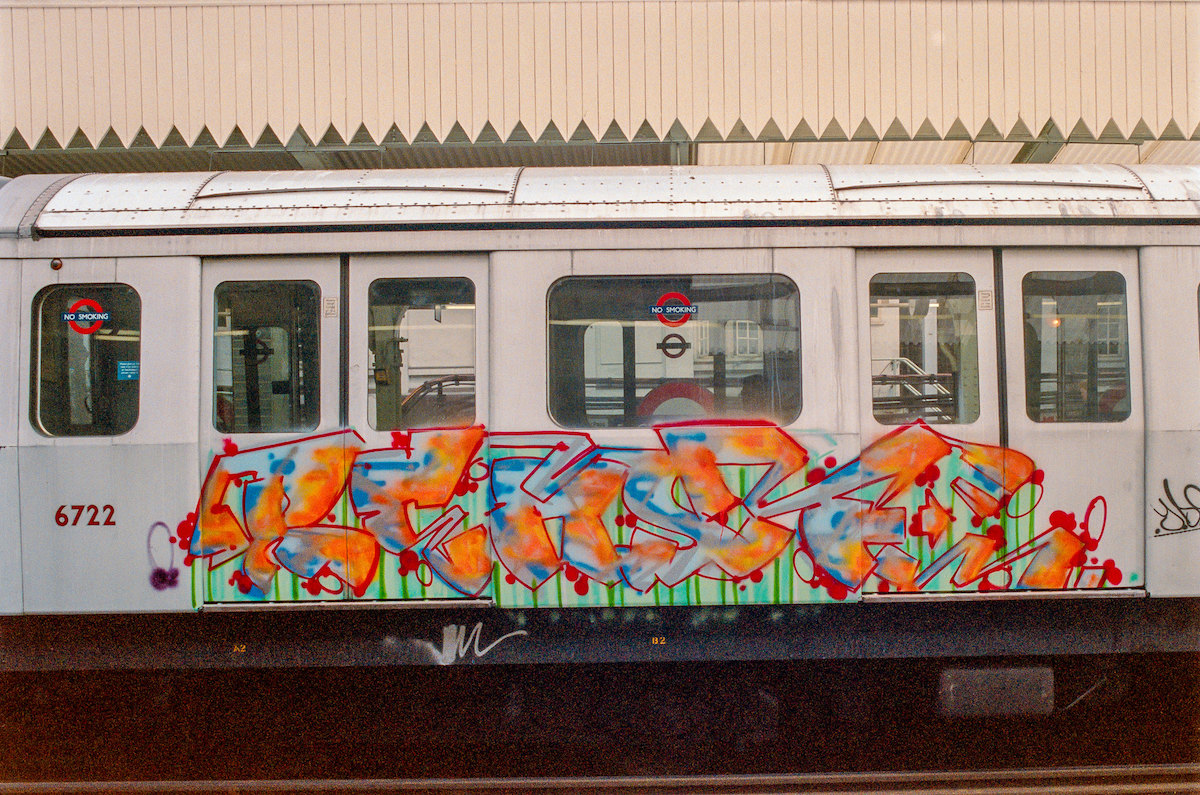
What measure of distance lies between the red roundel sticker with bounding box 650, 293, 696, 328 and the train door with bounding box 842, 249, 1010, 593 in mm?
957

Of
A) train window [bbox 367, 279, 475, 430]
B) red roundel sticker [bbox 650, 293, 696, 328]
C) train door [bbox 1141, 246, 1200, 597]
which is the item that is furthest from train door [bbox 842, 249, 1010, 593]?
train window [bbox 367, 279, 475, 430]

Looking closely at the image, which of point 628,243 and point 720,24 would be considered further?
point 720,24

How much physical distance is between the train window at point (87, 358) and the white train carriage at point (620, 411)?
0.05ft

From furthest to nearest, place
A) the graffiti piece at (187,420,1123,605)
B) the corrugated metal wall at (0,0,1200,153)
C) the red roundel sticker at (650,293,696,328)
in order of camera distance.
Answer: the corrugated metal wall at (0,0,1200,153)
the red roundel sticker at (650,293,696,328)
the graffiti piece at (187,420,1123,605)

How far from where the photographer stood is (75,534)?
13.2 ft

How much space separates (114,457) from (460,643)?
6.99ft

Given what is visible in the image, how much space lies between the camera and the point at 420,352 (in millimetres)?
4156

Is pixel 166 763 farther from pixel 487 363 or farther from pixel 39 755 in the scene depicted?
pixel 487 363

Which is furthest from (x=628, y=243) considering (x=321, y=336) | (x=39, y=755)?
(x=39, y=755)

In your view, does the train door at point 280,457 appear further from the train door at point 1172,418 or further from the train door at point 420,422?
the train door at point 1172,418

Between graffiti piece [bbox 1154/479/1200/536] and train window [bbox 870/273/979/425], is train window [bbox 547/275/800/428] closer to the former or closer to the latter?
train window [bbox 870/273/979/425]

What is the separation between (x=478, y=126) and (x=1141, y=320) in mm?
4780

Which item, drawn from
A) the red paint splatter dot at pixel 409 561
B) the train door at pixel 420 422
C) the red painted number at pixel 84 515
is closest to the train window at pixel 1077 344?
the train door at pixel 420 422

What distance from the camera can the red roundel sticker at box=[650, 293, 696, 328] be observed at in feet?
13.5
